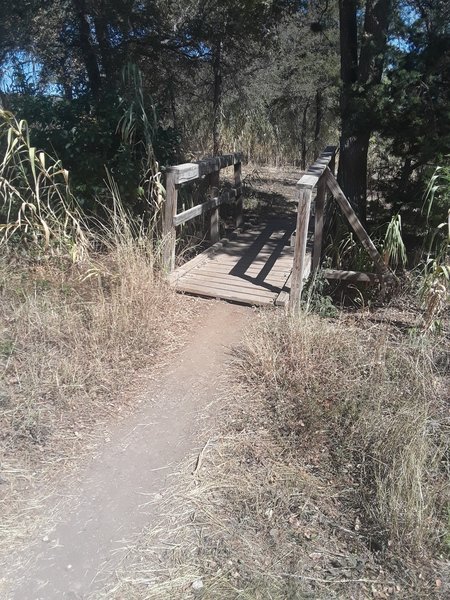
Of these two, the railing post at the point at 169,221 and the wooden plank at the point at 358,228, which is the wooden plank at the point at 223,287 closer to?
the railing post at the point at 169,221

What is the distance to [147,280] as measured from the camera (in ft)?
16.6

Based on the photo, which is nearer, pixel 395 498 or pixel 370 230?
pixel 395 498

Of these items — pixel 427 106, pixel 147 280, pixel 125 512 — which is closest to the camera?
pixel 125 512

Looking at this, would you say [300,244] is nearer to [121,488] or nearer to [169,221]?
[169,221]

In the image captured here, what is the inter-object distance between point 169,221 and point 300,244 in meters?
1.50

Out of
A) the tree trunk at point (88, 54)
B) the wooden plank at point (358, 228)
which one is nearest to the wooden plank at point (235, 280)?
the wooden plank at point (358, 228)

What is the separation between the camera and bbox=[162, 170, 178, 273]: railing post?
5.77 meters

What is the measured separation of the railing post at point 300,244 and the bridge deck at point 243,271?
23cm

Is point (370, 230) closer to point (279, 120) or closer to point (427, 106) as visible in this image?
point (427, 106)

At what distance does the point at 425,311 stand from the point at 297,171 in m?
11.9

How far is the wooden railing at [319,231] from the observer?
507 cm

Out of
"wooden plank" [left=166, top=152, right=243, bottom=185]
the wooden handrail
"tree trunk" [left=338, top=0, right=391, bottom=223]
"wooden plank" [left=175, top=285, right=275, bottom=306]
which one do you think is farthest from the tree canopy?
"wooden plank" [left=175, top=285, right=275, bottom=306]

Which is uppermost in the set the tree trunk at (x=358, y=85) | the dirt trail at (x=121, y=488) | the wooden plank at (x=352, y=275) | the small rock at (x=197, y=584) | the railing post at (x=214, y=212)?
the tree trunk at (x=358, y=85)

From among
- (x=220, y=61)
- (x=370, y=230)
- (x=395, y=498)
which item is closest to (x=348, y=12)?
(x=370, y=230)
